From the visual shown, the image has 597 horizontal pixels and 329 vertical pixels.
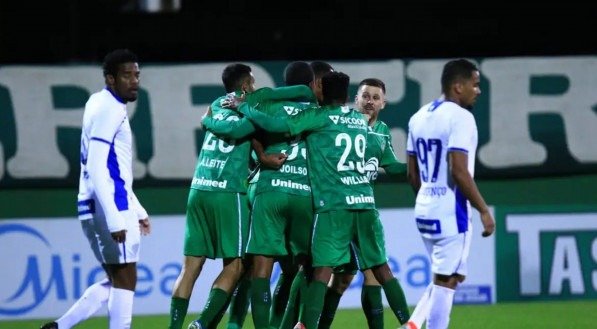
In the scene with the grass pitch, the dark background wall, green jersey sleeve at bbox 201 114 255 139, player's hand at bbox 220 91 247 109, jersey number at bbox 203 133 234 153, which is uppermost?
the dark background wall

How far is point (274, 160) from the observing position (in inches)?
311

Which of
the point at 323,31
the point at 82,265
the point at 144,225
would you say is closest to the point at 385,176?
the point at 323,31

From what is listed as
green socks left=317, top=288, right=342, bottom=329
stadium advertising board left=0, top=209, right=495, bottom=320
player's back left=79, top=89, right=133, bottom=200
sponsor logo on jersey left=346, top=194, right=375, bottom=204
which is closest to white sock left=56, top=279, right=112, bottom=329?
player's back left=79, top=89, right=133, bottom=200

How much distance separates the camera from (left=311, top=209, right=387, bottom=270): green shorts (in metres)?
7.66

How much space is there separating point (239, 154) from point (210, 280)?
3252mm

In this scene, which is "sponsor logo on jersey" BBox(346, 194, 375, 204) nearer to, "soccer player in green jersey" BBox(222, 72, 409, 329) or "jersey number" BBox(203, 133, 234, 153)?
"soccer player in green jersey" BBox(222, 72, 409, 329)

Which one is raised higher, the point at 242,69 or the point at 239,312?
the point at 242,69

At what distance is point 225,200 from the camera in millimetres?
8109

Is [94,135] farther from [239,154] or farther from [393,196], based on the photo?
[393,196]

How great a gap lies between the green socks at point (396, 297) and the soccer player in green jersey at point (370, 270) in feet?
0.11

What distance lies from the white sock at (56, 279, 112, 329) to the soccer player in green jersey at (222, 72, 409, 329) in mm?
1211

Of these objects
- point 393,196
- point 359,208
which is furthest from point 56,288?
point 359,208

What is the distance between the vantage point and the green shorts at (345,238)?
25.1 ft

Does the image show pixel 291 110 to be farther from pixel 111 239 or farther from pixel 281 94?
pixel 111 239
